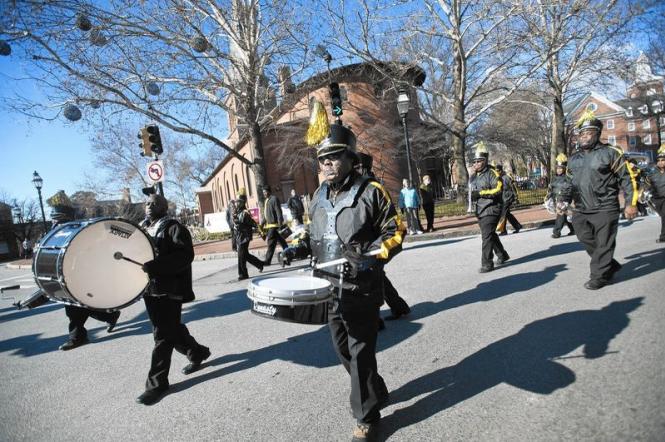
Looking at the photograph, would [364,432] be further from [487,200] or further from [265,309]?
[487,200]

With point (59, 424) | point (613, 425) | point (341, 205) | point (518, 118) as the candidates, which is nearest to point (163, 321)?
point (59, 424)

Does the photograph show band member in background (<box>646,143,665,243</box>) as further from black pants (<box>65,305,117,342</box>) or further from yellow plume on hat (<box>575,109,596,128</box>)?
black pants (<box>65,305,117,342</box>)

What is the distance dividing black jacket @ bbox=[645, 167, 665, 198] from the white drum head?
848 cm

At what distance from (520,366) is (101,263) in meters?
3.82

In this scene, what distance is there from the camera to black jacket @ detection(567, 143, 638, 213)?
4.75m

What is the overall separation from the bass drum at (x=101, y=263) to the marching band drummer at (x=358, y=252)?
193 cm

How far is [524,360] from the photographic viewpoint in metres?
3.25

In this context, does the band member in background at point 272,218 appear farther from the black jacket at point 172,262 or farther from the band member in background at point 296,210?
the black jacket at point 172,262

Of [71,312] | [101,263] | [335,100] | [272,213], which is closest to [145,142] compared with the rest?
[272,213]

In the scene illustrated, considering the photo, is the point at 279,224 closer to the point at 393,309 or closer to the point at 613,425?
the point at 393,309

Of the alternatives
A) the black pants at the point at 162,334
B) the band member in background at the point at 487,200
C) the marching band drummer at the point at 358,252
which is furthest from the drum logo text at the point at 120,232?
the band member in background at the point at 487,200

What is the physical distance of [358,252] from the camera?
255 cm

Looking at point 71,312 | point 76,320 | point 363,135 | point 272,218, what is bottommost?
point 76,320

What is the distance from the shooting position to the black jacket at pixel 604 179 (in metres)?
4.75
